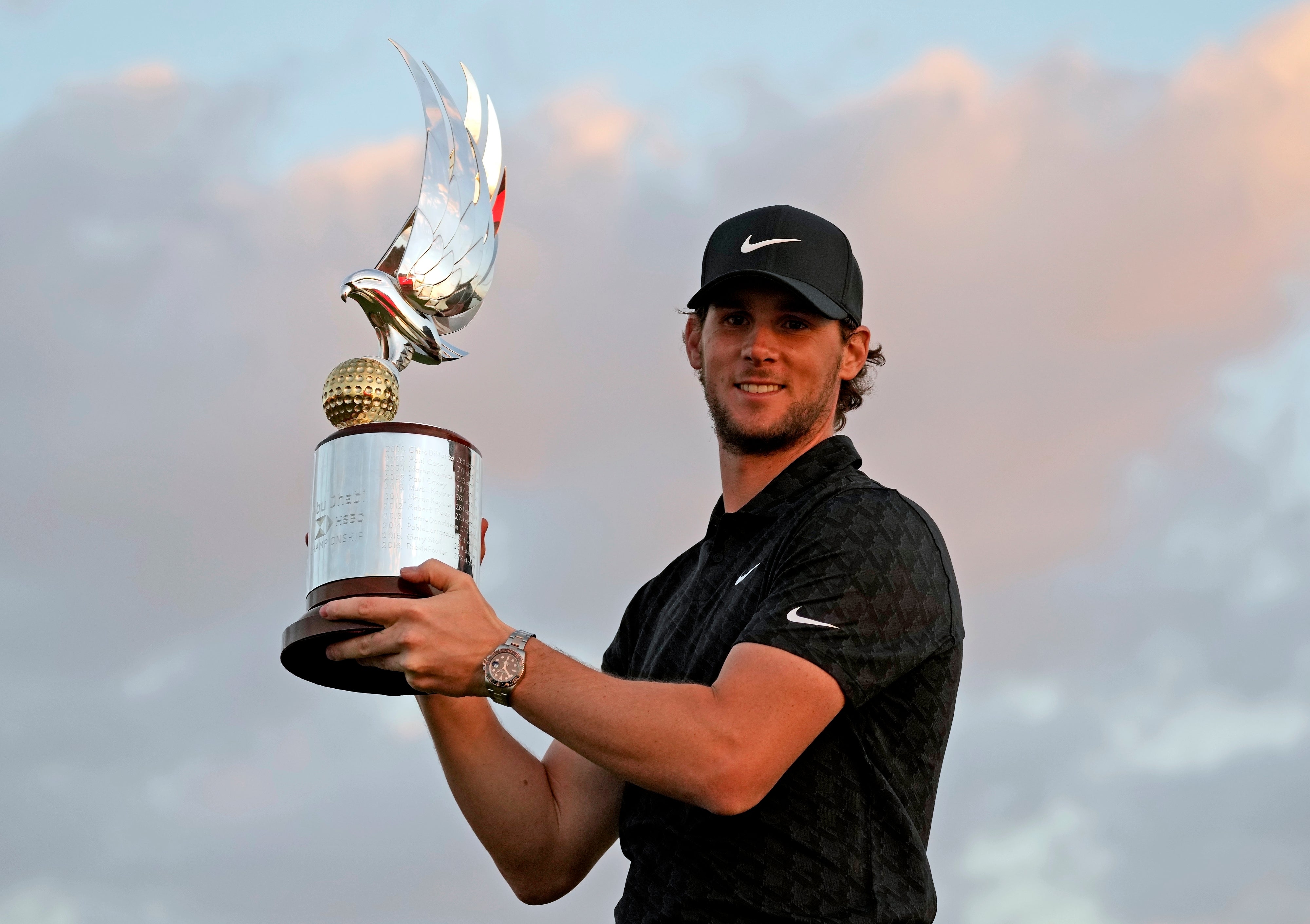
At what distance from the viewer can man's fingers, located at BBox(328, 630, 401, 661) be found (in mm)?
4012

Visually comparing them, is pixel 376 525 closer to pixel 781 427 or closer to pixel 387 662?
pixel 387 662

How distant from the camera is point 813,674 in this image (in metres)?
4.00

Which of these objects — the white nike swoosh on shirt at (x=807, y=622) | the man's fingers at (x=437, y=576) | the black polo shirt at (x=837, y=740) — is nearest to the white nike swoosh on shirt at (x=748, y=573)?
the black polo shirt at (x=837, y=740)

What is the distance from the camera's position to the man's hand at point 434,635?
3.97 m

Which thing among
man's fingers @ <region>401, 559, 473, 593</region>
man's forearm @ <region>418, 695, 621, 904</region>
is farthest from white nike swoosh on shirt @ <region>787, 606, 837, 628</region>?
man's forearm @ <region>418, 695, 621, 904</region>

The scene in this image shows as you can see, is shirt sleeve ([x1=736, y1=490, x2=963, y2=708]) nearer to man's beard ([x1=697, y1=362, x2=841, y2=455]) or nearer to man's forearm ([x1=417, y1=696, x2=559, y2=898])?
man's beard ([x1=697, y1=362, x2=841, y2=455])

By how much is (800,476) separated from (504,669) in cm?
128

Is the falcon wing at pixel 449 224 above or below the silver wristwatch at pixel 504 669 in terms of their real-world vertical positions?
above

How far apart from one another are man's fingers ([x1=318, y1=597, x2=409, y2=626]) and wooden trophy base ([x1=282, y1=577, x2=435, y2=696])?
0.10 ft

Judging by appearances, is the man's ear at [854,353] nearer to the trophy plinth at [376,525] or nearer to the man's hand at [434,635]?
the trophy plinth at [376,525]

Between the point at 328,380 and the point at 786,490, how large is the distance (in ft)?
4.59

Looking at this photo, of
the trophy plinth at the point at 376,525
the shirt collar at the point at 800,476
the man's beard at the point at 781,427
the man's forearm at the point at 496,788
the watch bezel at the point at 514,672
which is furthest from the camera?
the man's forearm at the point at 496,788

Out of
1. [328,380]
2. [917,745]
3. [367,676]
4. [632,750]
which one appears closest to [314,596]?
[367,676]

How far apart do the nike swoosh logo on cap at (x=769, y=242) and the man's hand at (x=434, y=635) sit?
4.96ft
